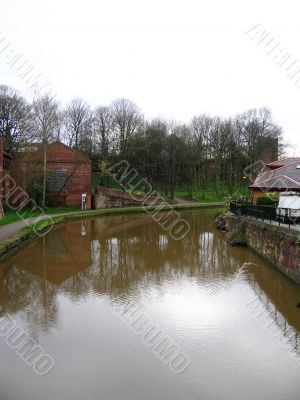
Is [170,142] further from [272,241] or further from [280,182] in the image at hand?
[272,241]

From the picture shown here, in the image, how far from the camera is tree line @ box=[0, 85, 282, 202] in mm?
51531

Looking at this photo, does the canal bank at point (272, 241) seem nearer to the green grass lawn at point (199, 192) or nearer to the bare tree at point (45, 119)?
the bare tree at point (45, 119)

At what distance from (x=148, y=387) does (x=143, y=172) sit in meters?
47.8

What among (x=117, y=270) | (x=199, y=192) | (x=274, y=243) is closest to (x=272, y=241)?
(x=274, y=243)

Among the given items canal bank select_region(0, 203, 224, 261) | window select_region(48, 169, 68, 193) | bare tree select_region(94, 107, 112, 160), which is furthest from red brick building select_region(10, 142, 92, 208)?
bare tree select_region(94, 107, 112, 160)

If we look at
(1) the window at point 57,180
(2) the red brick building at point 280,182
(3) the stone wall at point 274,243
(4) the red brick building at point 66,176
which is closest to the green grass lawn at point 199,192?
(4) the red brick building at point 66,176

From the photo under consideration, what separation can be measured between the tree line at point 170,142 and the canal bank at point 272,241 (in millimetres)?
26465

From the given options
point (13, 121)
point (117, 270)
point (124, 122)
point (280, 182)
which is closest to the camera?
point (117, 270)

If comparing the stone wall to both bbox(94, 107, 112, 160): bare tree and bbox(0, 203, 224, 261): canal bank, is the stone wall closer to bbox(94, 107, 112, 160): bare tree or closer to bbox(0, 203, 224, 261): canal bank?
bbox(0, 203, 224, 261): canal bank

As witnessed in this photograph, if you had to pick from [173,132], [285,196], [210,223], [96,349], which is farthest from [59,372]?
[173,132]

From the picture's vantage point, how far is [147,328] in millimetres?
9438

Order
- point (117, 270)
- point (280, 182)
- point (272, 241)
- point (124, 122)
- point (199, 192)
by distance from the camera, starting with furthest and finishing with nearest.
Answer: point (199, 192) < point (124, 122) < point (280, 182) < point (272, 241) < point (117, 270)

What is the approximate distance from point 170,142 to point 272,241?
39.3 metres

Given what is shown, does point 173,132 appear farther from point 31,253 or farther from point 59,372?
point 59,372
